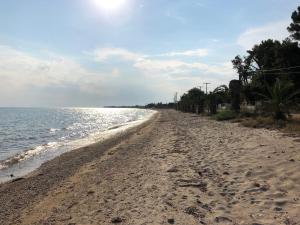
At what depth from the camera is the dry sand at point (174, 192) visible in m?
7.91

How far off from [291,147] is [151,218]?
915cm

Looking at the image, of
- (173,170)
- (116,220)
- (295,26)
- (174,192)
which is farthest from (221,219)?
(295,26)

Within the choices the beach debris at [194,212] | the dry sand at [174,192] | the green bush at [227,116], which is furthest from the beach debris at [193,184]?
the green bush at [227,116]

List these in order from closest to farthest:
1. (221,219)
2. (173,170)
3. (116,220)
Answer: (221,219)
(116,220)
(173,170)

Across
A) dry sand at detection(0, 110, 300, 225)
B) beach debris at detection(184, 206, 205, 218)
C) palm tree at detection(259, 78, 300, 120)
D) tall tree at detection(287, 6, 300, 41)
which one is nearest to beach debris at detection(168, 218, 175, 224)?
dry sand at detection(0, 110, 300, 225)

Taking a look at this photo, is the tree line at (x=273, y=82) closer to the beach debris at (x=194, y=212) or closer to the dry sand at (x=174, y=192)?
the dry sand at (x=174, y=192)

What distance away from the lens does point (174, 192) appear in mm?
9766

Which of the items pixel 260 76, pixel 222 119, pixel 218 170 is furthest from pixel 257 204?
pixel 260 76

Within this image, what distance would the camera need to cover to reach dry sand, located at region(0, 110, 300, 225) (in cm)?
791

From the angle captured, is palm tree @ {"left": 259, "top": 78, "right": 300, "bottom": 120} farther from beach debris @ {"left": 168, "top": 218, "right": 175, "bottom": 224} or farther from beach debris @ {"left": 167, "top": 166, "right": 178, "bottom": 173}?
beach debris @ {"left": 168, "top": 218, "right": 175, "bottom": 224}

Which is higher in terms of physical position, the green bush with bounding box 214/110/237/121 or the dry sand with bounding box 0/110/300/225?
the green bush with bounding box 214/110/237/121

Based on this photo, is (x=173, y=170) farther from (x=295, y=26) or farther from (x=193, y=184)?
(x=295, y=26)

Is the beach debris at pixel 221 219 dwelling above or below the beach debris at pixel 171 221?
above

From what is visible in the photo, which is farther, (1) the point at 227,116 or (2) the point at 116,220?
(1) the point at 227,116
